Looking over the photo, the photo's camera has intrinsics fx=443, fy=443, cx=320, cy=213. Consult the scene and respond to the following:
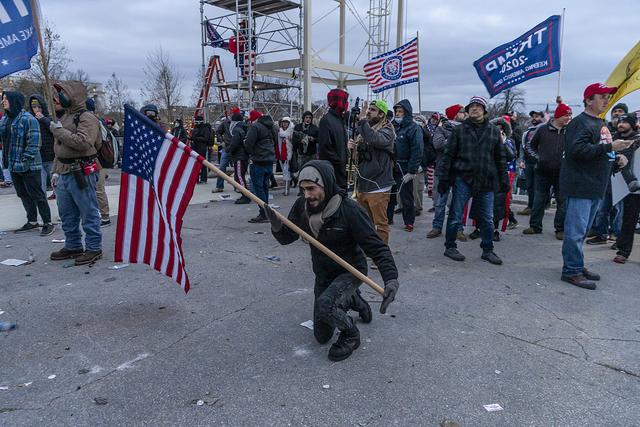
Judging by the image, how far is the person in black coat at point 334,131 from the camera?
5.23m

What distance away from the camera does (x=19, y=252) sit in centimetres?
568

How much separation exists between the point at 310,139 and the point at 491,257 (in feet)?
18.7

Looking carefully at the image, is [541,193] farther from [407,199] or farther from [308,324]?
[308,324]

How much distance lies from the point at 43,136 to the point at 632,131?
8.82 metres

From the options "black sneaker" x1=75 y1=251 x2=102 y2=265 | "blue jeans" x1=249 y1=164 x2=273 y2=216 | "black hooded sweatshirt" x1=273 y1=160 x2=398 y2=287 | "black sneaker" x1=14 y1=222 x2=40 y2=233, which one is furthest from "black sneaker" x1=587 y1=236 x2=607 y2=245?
"black sneaker" x1=14 y1=222 x2=40 y2=233

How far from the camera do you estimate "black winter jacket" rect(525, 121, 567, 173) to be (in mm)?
6730

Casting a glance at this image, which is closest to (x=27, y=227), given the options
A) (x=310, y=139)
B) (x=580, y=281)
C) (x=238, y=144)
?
(x=238, y=144)

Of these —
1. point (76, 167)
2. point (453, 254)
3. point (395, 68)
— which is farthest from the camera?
point (395, 68)

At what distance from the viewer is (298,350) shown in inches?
129

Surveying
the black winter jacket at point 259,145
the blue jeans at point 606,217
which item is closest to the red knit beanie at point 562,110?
the blue jeans at point 606,217

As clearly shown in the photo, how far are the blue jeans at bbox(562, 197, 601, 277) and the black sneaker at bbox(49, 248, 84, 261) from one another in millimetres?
5592

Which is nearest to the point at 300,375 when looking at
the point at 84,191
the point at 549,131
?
the point at 84,191

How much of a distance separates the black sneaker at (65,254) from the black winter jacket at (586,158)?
18.5 feet

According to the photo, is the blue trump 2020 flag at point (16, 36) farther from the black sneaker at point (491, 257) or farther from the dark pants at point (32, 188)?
the black sneaker at point (491, 257)
